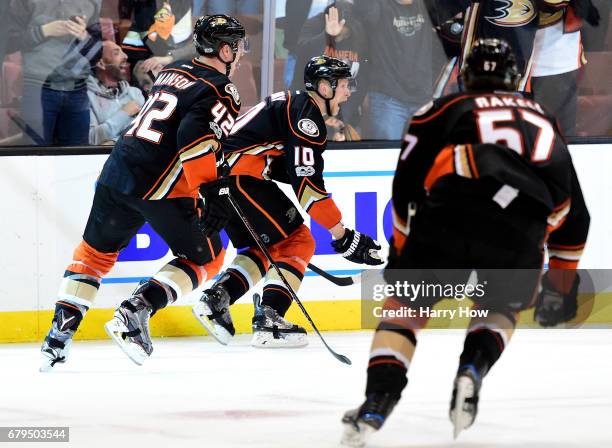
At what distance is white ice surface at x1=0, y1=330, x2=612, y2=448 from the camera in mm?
3117

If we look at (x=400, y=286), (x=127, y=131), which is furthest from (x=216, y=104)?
(x=400, y=286)

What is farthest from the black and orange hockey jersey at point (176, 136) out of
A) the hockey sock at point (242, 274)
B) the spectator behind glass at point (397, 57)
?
the spectator behind glass at point (397, 57)

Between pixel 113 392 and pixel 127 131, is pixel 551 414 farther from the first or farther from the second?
pixel 127 131

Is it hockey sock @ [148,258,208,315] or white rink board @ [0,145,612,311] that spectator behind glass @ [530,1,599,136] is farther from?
hockey sock @ [148,258,208,315]

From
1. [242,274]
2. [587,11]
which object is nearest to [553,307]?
[242,274]

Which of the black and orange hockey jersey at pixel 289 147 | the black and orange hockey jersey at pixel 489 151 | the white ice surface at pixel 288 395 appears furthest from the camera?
the black and orange hockey jersey at pixel 289 147

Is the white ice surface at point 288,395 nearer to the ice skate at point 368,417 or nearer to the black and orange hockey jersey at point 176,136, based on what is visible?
the ice skate at point 368,417

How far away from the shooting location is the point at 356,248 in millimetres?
4809

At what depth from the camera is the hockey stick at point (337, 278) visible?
17.2 feet

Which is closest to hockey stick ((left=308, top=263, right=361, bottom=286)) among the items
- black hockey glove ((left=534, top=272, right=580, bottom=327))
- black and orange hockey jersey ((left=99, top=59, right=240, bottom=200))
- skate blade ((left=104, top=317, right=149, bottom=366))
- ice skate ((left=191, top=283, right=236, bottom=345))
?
ice skate ((left=191, top=283, right=236, bottom=345))

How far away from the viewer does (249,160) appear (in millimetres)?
4824

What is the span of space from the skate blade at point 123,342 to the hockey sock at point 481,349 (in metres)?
1.80

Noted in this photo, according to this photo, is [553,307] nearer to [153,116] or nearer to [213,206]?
[213,206]

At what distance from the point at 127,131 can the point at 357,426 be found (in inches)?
80.2
